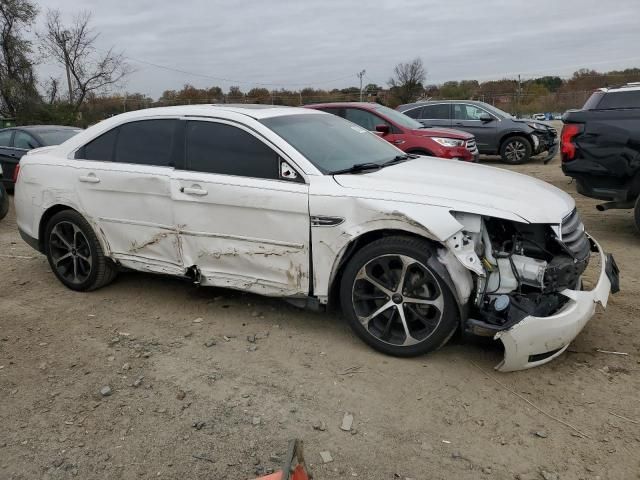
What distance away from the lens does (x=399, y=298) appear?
3.49 m

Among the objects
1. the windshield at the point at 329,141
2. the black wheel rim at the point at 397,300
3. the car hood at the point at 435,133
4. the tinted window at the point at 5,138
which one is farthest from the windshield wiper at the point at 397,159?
the tinted window at the point at 5,138

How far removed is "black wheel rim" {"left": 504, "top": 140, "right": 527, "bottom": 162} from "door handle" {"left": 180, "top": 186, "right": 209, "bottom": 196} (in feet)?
37.0

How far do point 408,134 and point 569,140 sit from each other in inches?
157

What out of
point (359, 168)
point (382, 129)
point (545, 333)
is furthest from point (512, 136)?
point (545, 333)

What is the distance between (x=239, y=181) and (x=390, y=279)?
1.31 m

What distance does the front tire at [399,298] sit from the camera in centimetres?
336

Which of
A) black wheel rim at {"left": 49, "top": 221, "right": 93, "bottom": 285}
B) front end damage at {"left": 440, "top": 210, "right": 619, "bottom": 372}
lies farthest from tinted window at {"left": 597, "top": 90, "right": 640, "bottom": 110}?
black wheel rim at {"left": 49, "top": 221, "right": 93, "bottom": 285}

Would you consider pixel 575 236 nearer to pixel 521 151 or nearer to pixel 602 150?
pixel 602 150

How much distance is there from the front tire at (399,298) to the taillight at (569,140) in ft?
11.5

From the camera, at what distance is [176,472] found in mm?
2627

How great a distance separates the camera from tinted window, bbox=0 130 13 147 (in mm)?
10133

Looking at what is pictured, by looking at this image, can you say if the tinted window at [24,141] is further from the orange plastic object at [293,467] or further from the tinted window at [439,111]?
the orange plastic object at [293,467]

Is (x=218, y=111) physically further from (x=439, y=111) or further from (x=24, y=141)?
(x=439, y=111)

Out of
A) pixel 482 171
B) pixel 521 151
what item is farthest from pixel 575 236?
pixel 521 151
